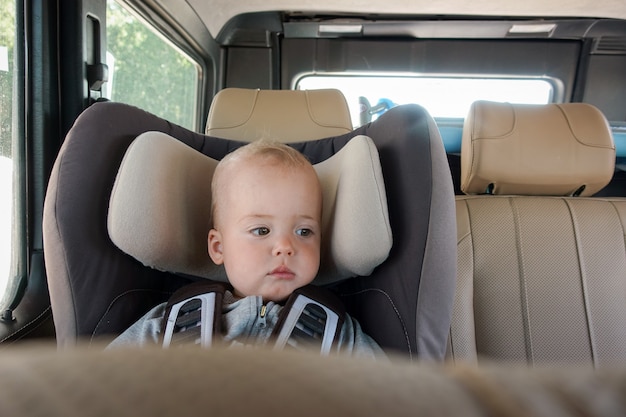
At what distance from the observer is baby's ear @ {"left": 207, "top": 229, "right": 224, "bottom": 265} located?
1224mm

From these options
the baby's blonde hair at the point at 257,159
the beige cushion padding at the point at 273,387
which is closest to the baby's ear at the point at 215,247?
the baby's blonde hair at the point at 257,159

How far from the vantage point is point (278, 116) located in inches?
71.6

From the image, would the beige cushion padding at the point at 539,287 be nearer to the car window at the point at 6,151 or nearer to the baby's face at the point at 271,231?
the baby's face at the point at 271,231

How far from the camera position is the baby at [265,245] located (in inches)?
43.0

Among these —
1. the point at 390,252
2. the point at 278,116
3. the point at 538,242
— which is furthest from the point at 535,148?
the point at 278,116

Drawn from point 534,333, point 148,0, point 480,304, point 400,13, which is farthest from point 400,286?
point 400,13

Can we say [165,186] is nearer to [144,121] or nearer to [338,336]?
[144,121]

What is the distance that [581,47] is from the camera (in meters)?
3.11

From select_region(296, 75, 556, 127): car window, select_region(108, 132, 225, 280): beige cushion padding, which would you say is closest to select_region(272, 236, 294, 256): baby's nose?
select_region(108, 132, 225, 280): beige cushion padding

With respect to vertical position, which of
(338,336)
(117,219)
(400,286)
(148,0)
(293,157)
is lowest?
(338,336)

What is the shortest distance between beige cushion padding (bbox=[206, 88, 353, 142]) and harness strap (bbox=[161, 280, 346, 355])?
79cm

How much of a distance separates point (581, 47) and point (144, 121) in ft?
9.67

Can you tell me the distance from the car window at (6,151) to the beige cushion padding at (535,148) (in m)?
1.42

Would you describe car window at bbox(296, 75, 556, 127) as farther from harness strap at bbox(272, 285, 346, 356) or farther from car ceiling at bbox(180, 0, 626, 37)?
harness strap at bbox(272, 285, 346, 356)
